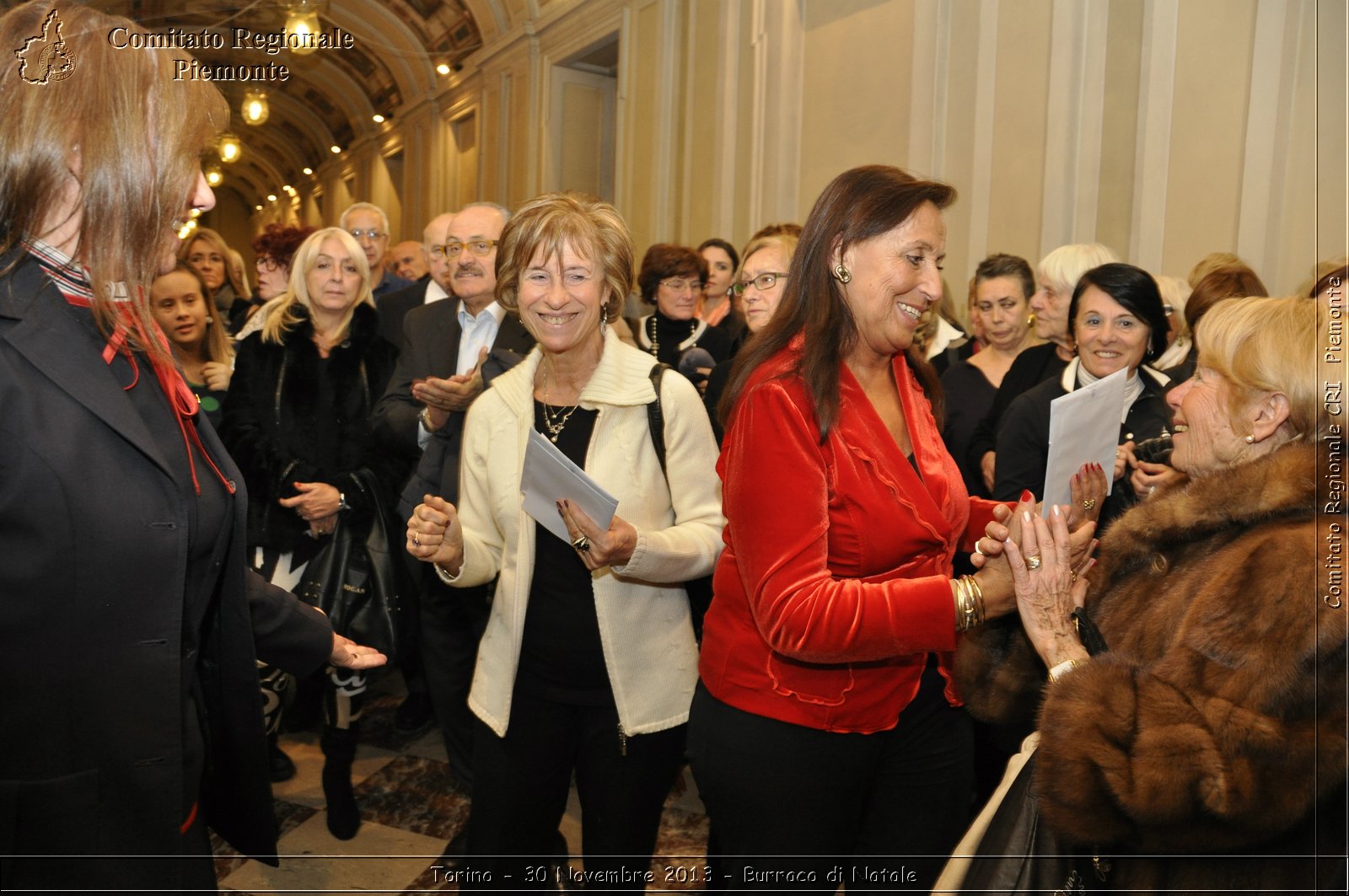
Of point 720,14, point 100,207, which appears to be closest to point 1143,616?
point 100,207

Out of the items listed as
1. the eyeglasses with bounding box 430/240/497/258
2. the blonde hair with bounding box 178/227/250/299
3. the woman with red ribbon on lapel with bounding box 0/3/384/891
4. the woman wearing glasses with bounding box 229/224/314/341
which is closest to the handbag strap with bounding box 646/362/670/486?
the woman with red ribbon on lapel with bounding box 0/3/384/891

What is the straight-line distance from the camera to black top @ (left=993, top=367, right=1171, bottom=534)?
3.09 m

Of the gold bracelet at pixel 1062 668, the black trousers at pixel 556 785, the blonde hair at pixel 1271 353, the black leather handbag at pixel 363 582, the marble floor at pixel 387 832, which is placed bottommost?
the marble floor at pixel 387 832

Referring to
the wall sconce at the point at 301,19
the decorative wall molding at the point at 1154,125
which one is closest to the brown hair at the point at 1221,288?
the decorative wall molding at the point at 1154,125

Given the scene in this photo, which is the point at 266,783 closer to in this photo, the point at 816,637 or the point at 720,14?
the point at 816,637

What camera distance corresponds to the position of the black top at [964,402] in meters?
4.09

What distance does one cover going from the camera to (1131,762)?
1450mm

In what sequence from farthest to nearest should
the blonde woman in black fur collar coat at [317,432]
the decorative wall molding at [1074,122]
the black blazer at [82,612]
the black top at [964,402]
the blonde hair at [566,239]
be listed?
the decorative wall molding at [1074,122]
the black top at [964,402]
the blonde woman in black fur collar coat at [317,432]
the blonde hair at [566,239]
the black blazer at [82,612]

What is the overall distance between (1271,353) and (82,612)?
195cm

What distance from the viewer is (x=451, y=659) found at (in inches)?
128

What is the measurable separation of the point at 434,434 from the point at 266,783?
1.50 metres

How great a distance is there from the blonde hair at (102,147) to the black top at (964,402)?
323 centimetres

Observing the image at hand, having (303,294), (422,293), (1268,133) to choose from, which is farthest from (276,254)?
(1268,133)

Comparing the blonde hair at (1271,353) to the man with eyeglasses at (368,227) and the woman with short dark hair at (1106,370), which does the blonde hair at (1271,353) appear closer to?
the woman with short dark hair at (1106,370)
